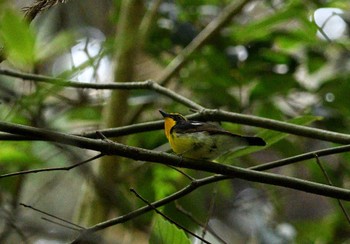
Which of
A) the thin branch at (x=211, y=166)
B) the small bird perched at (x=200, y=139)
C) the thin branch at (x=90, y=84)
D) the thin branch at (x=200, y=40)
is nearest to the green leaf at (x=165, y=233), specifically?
the thin branch at (x=211, y=166)

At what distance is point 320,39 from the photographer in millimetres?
2701

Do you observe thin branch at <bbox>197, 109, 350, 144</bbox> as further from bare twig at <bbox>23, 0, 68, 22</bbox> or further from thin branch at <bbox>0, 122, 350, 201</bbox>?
bare twig at <bbox>23, 0, 68, 22</bbox>

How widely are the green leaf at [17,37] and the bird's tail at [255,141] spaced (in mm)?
633

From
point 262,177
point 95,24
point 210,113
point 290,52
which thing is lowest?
point 262,177

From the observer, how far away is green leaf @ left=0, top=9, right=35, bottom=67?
4.55 ft

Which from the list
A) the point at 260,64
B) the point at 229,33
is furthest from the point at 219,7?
the point at 260,64

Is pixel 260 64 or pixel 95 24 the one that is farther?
pixel 95 24

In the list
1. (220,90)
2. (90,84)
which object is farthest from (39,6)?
(220,90)

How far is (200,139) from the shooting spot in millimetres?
1941

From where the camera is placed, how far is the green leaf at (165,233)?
1.52m

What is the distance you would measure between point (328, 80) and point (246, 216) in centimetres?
102

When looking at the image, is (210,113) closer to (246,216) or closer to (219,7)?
(219,7)

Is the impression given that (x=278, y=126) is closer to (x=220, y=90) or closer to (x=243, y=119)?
(x=243, y=119)

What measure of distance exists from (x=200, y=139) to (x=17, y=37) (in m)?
0.66
